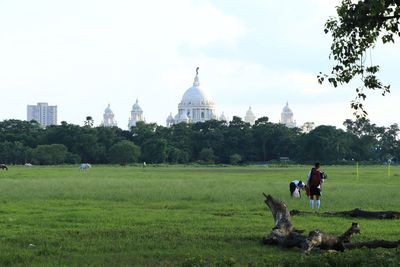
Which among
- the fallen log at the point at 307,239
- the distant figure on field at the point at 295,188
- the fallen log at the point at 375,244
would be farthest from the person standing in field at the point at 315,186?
the fallen log at the point at 375,244

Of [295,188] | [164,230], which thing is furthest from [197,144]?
[164,230]

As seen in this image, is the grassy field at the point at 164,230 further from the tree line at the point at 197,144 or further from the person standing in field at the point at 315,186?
the tree line at the point at 197,144

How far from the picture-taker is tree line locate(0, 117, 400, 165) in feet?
380

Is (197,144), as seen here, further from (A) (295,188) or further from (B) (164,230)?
(B) (164,230)

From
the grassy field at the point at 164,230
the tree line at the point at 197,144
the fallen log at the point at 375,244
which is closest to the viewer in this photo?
the grassy field at the point at 164,230

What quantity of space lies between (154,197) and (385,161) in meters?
117

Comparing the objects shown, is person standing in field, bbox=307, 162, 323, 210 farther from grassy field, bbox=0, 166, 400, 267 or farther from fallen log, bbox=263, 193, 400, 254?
fallen log, bbox=263, 193, 400, 254

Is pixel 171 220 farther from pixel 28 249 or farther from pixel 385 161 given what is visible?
pixel 385 161

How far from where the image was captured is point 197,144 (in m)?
137

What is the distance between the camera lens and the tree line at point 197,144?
11594 cm

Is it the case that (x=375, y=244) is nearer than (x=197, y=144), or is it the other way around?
(x=375, y=244)

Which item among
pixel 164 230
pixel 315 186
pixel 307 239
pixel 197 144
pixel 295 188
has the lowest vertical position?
pixel 164 230

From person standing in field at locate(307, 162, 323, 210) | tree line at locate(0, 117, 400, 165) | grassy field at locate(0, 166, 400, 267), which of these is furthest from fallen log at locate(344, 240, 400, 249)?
tree line at locate(0, 117, 400, 165)

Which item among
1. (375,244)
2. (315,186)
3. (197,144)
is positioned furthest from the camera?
(197,144)
